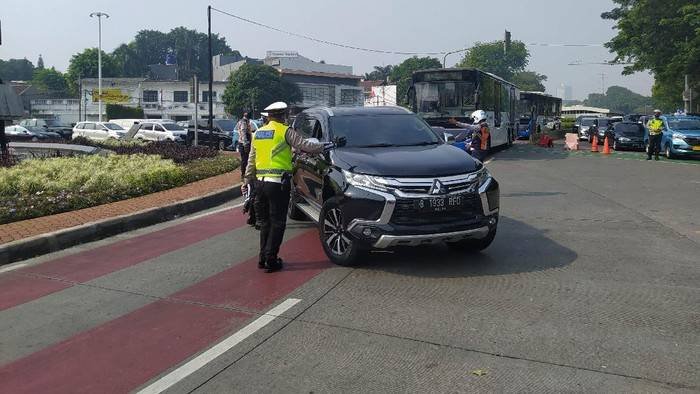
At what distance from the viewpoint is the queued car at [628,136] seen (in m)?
27.0

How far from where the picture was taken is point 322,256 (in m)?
7.20

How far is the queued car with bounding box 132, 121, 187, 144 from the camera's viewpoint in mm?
31219

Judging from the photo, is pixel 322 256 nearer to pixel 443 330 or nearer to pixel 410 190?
pixel 410 190

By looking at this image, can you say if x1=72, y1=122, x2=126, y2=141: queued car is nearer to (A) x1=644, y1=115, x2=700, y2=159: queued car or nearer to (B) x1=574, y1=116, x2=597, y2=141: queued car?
(A) x1=644, y1=115, x2=700, y2=159: queued car

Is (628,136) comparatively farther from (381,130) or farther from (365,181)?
(365,181)

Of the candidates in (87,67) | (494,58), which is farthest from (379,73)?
(87,67)

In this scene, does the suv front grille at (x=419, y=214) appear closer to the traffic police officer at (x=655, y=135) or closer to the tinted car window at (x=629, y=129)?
the traffic police officer at (x=655, y=135)

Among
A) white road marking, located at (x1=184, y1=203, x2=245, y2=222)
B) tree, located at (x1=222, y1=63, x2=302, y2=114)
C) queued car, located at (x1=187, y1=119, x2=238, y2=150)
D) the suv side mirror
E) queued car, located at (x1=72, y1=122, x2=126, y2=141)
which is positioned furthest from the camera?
tree, located at (x1=222, y1=63, x2=302, y2=114)

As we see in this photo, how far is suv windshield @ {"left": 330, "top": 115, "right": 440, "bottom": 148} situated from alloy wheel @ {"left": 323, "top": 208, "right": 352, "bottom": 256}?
111 centimetres

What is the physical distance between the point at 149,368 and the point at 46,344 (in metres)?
1.09

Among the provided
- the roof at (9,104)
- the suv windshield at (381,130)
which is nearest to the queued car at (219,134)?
the roof at (9,104)

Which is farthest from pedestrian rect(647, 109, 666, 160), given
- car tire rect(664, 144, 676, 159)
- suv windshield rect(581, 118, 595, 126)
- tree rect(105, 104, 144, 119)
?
tree rect(105, 104, 144, 119)

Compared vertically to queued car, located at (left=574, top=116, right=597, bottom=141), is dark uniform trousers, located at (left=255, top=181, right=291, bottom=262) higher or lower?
lower

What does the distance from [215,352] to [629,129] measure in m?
27.1
